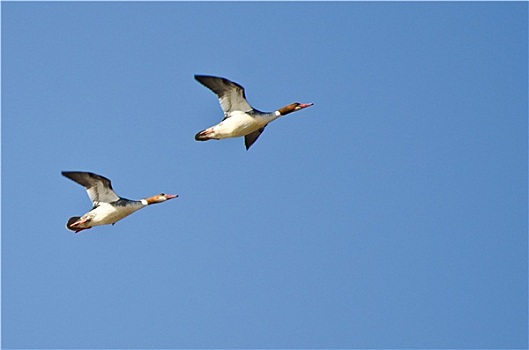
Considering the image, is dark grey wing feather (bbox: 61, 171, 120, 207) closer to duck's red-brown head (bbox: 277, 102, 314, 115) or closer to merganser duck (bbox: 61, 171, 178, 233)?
merganser duck (bbox: 61, 171, 178, 233)

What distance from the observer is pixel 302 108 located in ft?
143

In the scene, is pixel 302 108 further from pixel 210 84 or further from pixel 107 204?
pixel 107 204

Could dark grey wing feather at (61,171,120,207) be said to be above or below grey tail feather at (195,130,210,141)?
below

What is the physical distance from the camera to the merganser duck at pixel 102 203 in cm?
4241

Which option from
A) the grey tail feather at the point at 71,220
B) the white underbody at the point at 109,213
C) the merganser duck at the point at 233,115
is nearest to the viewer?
the white underbody at the point at 109,213

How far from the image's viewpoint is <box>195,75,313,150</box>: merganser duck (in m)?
42.7

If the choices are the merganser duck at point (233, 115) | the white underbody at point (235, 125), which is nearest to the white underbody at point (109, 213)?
the merganser duck at point (233, 115)

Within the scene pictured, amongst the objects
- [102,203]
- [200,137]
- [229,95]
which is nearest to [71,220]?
[102,203]

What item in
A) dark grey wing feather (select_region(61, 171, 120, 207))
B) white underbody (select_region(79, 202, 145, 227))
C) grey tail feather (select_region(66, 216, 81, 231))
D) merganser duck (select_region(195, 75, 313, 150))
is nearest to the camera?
white underbody (select_region(79, 202, 145, 227))

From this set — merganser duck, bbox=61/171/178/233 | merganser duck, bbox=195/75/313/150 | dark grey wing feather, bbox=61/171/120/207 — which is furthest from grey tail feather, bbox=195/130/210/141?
dark grey wing feather, bbox=61/171/120/207

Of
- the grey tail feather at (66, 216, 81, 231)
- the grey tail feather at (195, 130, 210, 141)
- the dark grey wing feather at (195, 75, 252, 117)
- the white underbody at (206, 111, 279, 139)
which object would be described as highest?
the dark grey wing feather at (195, 75, 252, 117)

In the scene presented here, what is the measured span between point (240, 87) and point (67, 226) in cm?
576

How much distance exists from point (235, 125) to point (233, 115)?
348mm

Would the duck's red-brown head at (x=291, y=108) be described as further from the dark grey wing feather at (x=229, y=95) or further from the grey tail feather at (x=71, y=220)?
the grey tail feather at (x=71, y=220)
